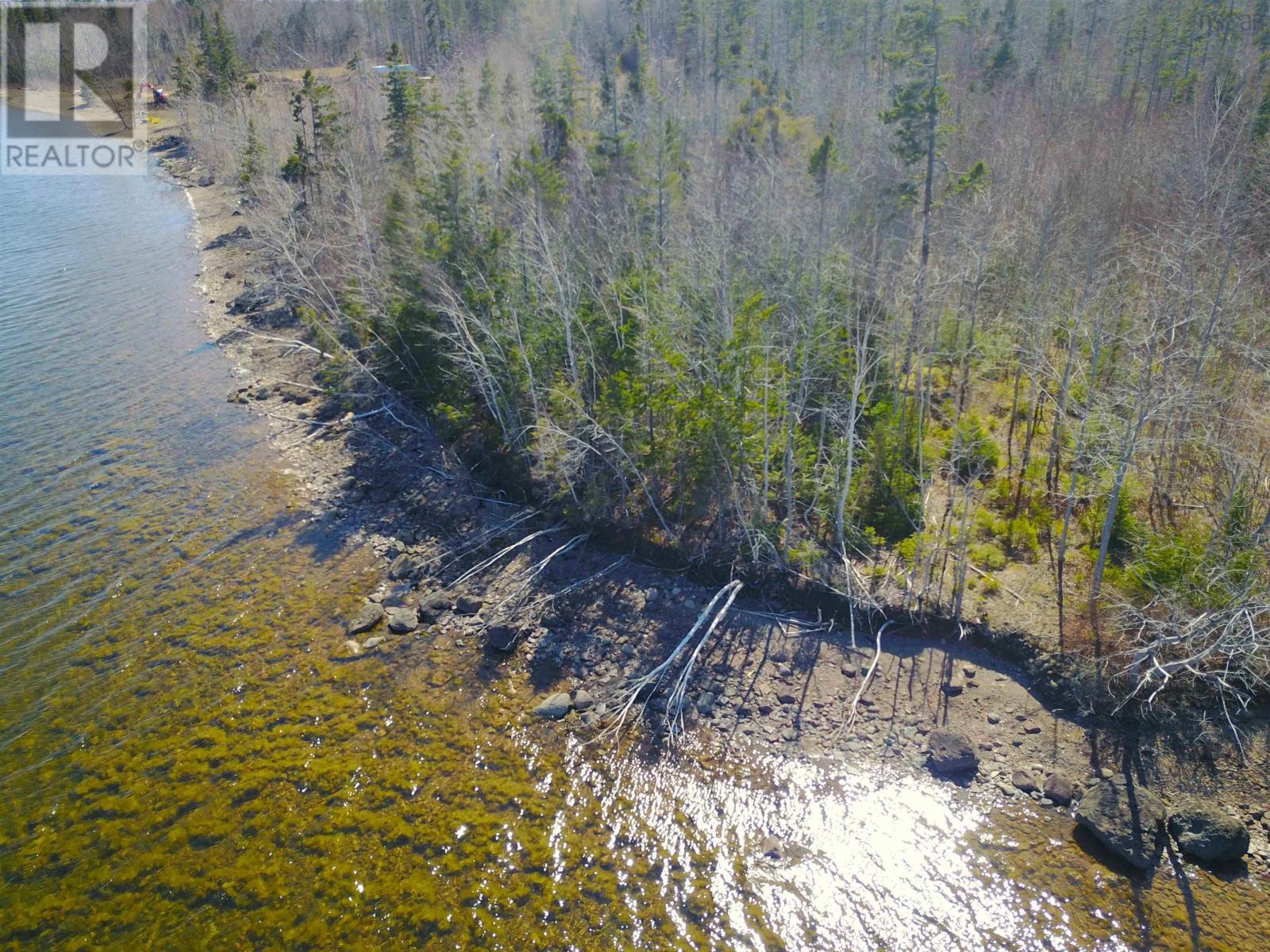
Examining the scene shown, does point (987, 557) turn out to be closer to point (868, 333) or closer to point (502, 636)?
point (868, 333)

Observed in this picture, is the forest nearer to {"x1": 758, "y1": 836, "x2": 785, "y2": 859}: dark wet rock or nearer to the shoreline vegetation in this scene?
the shoreline vegetation

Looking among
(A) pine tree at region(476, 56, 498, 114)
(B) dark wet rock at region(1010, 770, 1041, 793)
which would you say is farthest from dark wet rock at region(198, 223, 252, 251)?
(B) dark wet rock at region(1010, 770, 1041, 793)

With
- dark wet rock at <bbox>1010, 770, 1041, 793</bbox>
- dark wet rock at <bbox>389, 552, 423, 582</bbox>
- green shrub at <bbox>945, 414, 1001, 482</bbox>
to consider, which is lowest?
dark wet rock at <bbox>1010, 770, 1041, 793</bbox>

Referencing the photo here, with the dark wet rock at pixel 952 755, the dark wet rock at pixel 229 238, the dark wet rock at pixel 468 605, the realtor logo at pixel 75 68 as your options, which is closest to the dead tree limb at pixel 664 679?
the dark wet rock at pixel 468 605

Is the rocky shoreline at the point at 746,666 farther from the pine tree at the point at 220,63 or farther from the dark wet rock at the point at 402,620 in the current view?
the pine tree at the point at 220,63

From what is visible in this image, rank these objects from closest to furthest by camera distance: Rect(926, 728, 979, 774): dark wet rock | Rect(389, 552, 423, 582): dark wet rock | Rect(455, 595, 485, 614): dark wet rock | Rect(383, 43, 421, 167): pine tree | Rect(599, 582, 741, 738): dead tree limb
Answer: Rect(926, 728, 979, 774): dark wet rock
Rect(599, 582, 741, 738): dead tree limb
Rect(455, 595, 485, 614): dark wet rock
Rect(389, 552, 423, 582): dark wet rock
Rect(383, 43, 421, 167): pine tree

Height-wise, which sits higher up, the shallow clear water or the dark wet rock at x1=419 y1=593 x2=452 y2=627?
the dark wet rock at x1=419 y1=593 x2=452 y2=627
